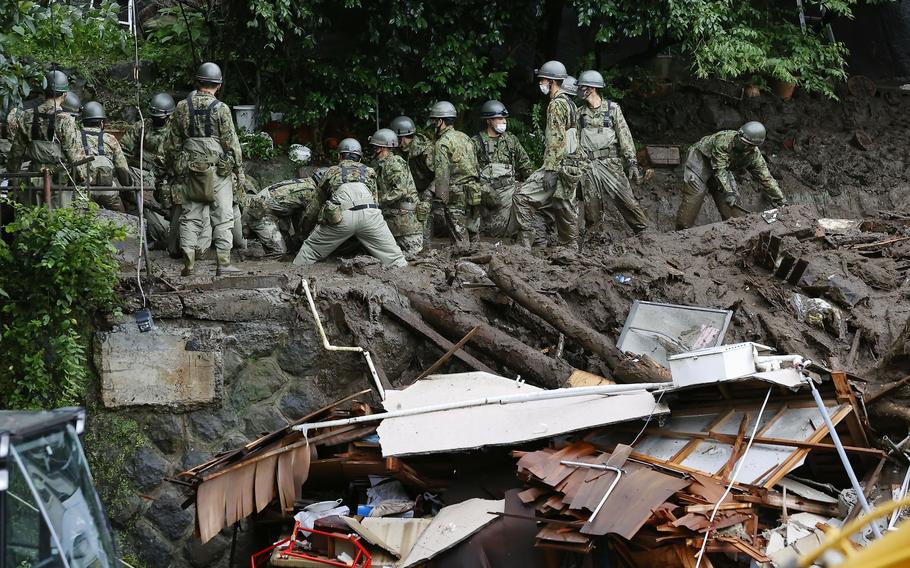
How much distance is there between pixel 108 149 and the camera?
14.1 m

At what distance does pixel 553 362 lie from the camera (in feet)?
32.0

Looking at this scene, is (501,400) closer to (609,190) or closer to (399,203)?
(399,203)

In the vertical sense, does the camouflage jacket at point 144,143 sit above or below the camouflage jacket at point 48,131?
below

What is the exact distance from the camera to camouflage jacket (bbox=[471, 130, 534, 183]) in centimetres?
1500

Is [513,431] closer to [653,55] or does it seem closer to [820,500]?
[820,500]

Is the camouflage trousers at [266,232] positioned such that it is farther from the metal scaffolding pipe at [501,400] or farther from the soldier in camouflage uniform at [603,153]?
the metal scaffolding pipe at [501,400]

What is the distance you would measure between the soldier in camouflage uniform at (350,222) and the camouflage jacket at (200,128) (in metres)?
1.25

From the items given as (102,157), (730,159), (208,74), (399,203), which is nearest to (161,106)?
(102,157)

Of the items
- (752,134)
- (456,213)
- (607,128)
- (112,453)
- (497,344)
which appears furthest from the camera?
(456,213)

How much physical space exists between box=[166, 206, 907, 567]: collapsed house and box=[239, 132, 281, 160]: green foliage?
603 cm

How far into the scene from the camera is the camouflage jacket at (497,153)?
1500 centimetres

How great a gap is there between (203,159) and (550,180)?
4.28 m

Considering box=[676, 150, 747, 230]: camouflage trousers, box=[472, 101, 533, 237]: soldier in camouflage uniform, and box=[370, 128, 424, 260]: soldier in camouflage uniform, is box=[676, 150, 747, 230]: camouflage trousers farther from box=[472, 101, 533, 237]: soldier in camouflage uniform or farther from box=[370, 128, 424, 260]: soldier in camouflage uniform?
box=[370, 128, 424, 260]: soldier in camouflage uniform

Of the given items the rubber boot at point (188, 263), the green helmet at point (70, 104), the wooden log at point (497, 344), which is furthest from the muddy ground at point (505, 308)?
the green helmet at point (70, 104)
